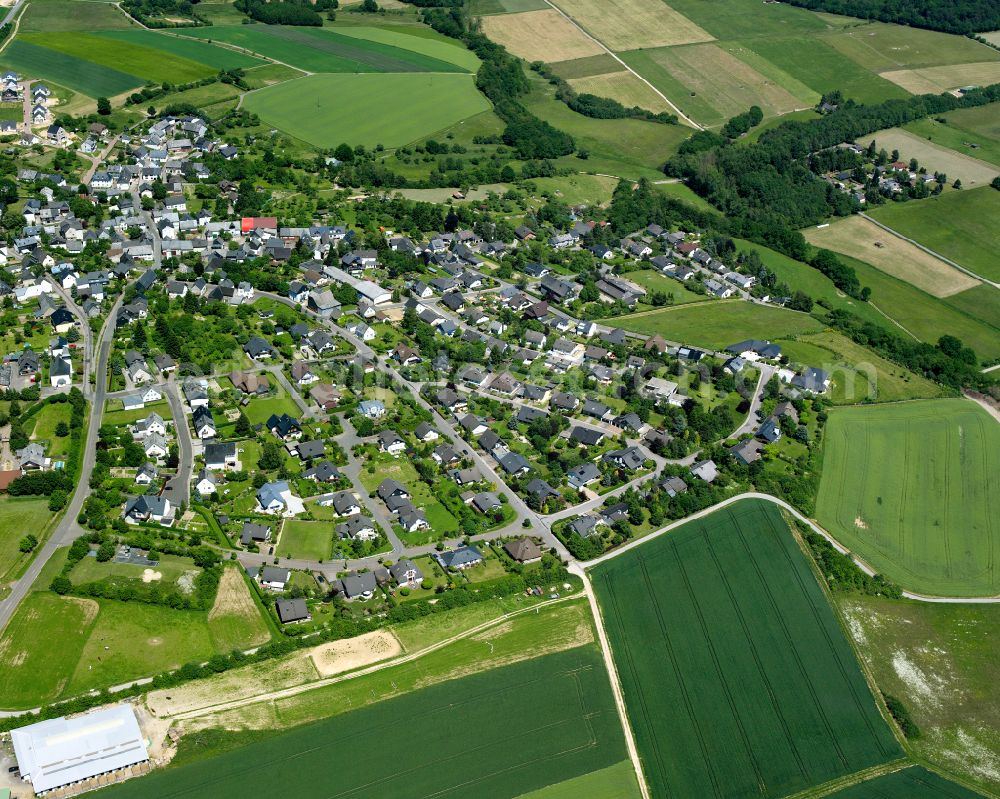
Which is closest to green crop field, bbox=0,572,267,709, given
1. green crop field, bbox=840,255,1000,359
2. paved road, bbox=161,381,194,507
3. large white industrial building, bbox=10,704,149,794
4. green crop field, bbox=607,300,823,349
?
large white industrial building, bbox=10,704,149,794

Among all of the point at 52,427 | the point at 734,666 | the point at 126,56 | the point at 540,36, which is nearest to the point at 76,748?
the point at 52,427

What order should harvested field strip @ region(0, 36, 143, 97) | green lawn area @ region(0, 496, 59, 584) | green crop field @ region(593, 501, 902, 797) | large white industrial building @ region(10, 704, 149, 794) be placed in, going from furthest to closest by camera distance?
harvested field strip @ region(0, 36, 143, 97)
green lawn area @ region(0, 496, 59, 584)
green crop field @ region(593, 501, 902, 797)
large white industrial building @ region(10, 704, 149, 794)

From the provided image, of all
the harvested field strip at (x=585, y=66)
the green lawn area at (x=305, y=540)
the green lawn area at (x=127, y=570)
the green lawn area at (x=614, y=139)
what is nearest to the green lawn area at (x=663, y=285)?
the green lawn area at (x=614, y=139)

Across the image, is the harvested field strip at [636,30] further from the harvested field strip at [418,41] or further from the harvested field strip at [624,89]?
the harvested field strip at [418,41]

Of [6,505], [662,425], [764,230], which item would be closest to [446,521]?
[662,425]

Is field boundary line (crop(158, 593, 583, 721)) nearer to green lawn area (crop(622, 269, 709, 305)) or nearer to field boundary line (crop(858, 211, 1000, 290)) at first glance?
green lawn area (crop(622, 269, 709, 305))

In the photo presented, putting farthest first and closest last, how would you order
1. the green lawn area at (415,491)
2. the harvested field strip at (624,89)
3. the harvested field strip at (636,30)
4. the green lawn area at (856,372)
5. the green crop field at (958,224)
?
1. the harvested field strip at (636,30)
2. the harvested field strip at (624,89)
3. the green crop field at (958,224)
4. the green lawn area at (856,372)
5. the green lawn area at (415,491)

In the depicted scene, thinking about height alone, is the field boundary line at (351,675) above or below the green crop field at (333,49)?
below
